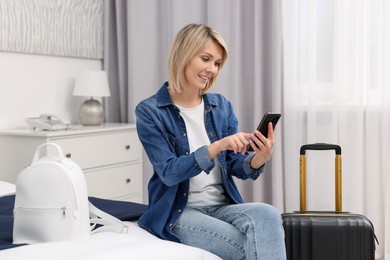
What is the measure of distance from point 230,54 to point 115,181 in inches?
43.1

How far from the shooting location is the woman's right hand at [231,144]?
191cm

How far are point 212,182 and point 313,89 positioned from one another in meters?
2.00

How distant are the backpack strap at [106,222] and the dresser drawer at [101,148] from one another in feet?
4.95

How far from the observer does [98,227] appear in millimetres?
2068

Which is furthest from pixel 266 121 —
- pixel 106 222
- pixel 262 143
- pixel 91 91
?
pixel 91 91

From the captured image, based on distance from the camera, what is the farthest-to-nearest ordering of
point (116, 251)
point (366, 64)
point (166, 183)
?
point (366, 64), point (166, 183), point (116, 251)

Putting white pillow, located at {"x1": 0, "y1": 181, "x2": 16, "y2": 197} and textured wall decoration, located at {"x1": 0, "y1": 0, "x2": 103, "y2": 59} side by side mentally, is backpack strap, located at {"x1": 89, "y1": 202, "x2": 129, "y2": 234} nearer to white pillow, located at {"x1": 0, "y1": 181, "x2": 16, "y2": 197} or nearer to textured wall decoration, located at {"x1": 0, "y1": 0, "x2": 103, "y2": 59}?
white pillow, located at {"x1": 0, "y1": 181, "x2": 16, "y2": 197}

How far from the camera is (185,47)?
7.06ft

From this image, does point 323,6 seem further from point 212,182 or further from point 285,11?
point 212,182

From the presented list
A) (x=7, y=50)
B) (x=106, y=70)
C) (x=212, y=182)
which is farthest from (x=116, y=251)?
(x=106, y=70)

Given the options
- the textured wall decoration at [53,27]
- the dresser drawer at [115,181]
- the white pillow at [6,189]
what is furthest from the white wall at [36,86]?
the white pillow at [6,189]

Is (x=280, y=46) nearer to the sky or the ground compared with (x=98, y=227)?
nearer to the sky

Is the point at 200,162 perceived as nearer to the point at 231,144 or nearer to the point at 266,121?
the point at 231,144

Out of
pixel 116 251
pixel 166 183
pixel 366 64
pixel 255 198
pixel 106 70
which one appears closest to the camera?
pixel 116 251
